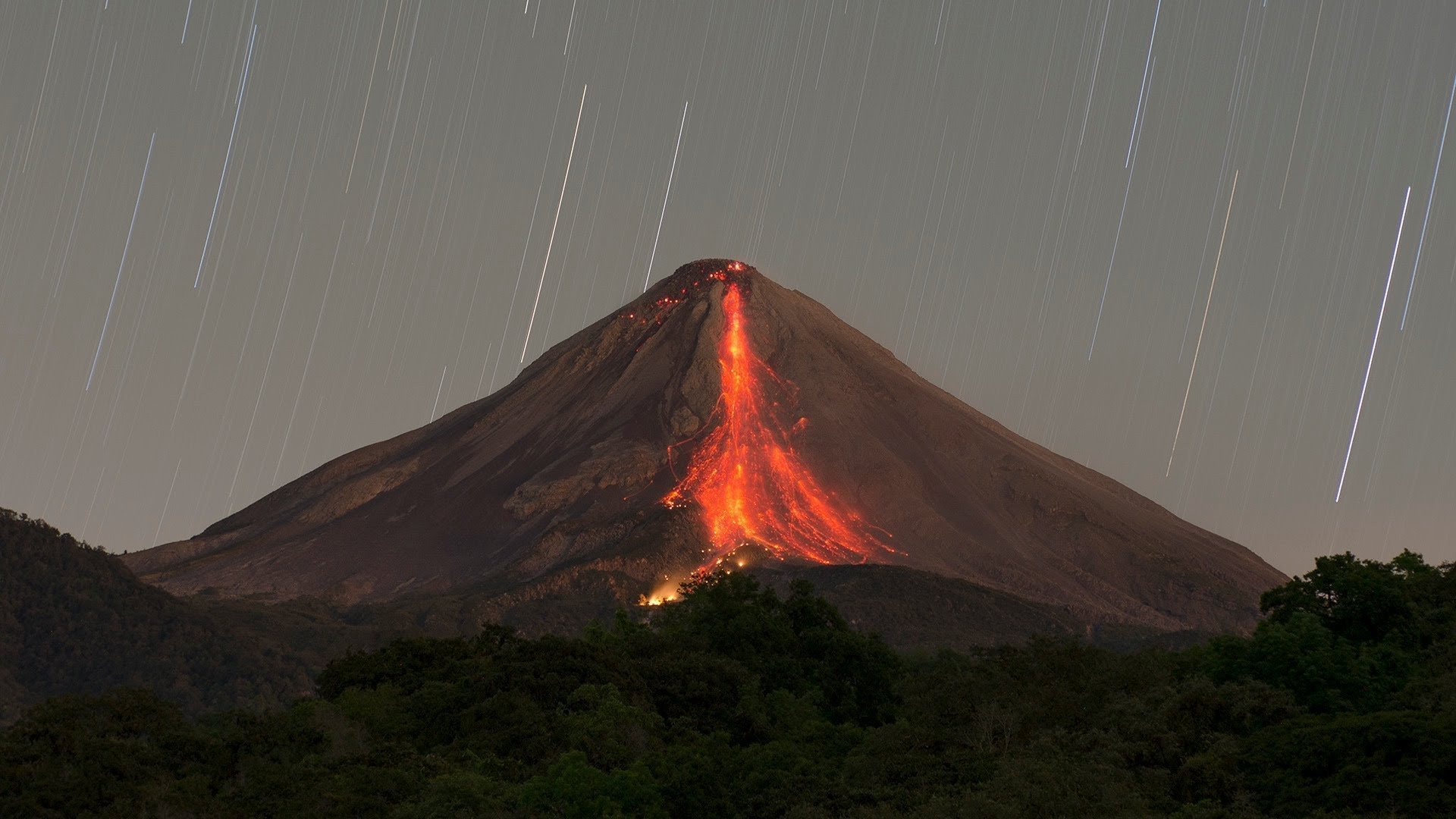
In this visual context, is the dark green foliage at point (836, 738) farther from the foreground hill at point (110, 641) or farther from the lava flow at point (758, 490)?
the lava flow at point (758, 490)

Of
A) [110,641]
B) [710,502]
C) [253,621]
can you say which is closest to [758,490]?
[710,502]

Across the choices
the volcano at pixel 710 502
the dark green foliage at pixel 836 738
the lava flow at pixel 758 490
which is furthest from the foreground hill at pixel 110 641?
the lava flow at pixel 758 490

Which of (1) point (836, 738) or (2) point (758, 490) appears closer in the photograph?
(1) point (836, 738)

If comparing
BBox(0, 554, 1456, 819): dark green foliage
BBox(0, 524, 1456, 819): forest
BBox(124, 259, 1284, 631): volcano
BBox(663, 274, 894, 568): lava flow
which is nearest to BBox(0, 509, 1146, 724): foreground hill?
BBox(124, 259, 1284, 631): volcano

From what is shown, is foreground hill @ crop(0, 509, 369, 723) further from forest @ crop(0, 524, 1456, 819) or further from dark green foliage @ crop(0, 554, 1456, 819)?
dark green foliage @ crop(0, 554, 1456, 819)

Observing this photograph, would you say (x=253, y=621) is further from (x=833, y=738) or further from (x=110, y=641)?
(x=833, y=738)

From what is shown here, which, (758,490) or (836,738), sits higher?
(758,490)
